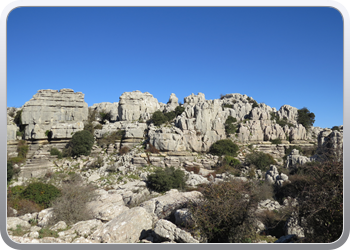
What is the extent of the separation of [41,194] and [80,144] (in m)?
19.8

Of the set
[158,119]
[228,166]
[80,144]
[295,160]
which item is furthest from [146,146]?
[295,160]

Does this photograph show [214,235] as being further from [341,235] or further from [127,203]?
[127,203]

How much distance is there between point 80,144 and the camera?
3397 cm

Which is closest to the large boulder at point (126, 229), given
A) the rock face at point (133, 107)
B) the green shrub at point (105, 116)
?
the rock face at point (133, 107)

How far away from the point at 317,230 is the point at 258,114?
40.0 m

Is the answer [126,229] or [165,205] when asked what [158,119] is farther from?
[126,229]

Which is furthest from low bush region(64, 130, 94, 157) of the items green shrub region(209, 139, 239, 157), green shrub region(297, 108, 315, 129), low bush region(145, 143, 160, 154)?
green shrub region(297, 108, 315, 129)

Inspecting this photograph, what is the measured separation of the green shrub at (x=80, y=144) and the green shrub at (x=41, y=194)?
18.6 meters

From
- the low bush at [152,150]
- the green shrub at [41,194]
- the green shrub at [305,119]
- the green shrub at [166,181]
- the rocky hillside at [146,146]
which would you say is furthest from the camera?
the green shrub at [305,119]

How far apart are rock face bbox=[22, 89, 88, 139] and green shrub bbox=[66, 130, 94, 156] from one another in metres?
2.75

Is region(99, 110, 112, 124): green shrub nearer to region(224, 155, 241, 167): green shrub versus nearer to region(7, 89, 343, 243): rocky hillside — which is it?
region(7, 89, 343, 243): rocky hillside

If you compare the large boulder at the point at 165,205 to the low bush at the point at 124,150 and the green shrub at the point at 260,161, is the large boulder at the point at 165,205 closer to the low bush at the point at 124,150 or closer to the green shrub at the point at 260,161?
the green shrub at the point at 260,161

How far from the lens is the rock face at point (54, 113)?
36.6 meters

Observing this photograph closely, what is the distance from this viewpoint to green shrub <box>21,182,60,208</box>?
48.0 feet
